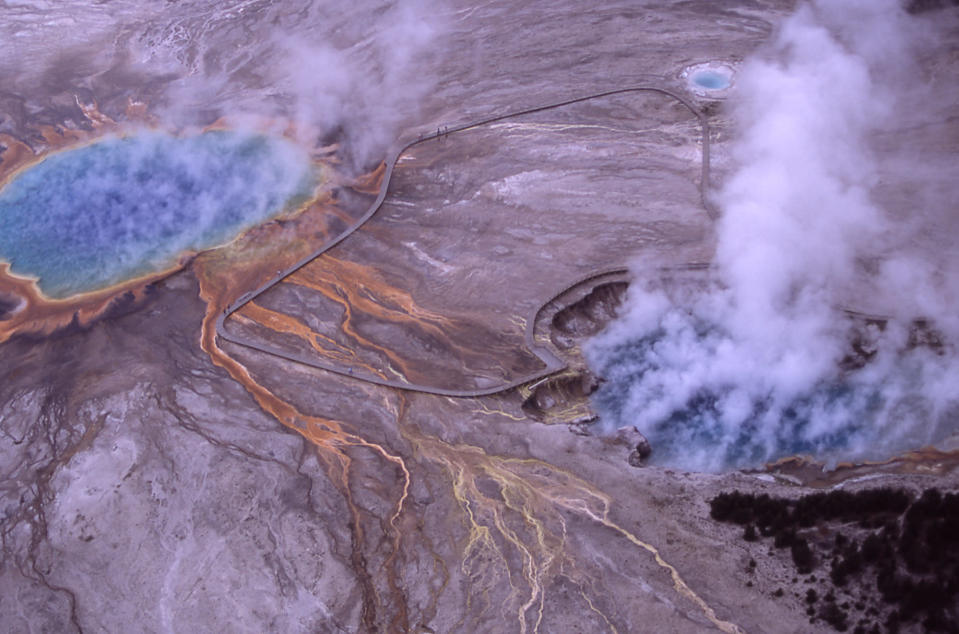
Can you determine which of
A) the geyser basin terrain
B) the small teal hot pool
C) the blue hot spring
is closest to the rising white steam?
the small teal hot pool

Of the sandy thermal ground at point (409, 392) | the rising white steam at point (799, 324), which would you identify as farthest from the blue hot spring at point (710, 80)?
the rising white steam at point (799, 324)

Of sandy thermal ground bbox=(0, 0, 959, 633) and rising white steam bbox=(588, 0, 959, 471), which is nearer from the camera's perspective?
sandy thermal ground bbox=(0, 0, 959, 633)

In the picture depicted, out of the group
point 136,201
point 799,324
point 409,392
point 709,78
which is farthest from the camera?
point 709,78

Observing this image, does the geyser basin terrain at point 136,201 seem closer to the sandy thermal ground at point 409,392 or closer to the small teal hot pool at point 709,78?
the sandy thermal ground at point 409,392

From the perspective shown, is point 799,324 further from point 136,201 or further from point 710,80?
point 136,201

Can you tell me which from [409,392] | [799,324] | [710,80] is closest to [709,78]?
[710,80]

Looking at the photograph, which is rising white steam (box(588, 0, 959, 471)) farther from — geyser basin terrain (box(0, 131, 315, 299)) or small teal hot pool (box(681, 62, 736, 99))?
geyser basin terrain (box(0, 131, 315, 299))
